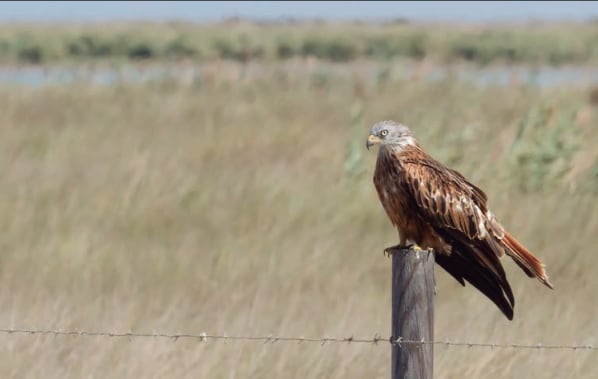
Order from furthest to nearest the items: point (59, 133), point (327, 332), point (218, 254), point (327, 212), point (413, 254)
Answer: point (59, 133), point (327, 212), point (218, 254), point (327, 332), point (413, 254)

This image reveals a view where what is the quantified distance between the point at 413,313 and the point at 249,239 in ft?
13.5

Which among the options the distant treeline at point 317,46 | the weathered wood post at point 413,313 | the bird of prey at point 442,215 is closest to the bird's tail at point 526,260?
the bird of prey at point 442,215

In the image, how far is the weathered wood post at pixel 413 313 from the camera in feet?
14.0

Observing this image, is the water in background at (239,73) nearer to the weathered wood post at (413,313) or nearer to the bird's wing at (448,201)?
the bird's wing at (448,201)

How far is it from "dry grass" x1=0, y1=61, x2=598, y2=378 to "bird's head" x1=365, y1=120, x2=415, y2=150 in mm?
1055

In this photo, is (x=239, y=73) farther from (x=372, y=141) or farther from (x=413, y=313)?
(x=413, y=313)

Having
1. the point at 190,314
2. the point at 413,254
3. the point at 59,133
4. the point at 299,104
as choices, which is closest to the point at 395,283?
the point at 413,254

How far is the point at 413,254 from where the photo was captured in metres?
4.27

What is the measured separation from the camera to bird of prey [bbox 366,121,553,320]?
5.16 metres

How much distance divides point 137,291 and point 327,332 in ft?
3.96

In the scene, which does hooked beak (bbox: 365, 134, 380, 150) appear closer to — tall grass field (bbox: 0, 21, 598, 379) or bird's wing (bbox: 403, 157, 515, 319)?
bird's wing (bbox: 403, 157, 515, 319)

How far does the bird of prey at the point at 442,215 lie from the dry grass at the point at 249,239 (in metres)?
0.75

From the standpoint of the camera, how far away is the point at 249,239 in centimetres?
832

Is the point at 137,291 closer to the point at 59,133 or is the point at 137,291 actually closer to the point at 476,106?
the point at 59,133
